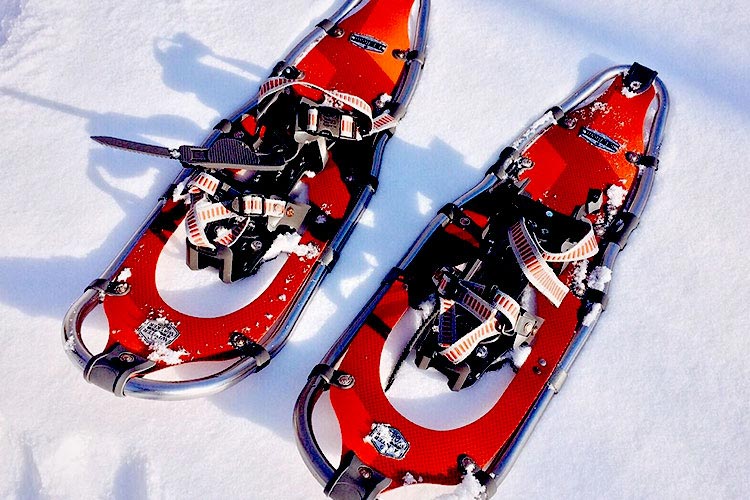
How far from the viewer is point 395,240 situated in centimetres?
428

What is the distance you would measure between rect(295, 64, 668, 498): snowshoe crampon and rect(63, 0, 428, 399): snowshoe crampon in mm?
497

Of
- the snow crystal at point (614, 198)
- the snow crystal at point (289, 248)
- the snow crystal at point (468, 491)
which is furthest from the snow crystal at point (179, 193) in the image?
the snow crystal at point (614, 198)

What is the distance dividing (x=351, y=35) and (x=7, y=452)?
3.45 m

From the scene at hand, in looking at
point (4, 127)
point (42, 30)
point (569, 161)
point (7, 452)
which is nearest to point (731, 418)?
point (569, 161)

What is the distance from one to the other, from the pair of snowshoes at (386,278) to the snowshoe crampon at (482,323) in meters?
0.01

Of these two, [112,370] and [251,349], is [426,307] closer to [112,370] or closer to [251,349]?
[251,349]

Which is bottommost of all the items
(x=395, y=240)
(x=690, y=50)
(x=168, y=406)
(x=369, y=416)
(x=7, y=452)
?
(x=7, y=452)

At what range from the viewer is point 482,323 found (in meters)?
3.51

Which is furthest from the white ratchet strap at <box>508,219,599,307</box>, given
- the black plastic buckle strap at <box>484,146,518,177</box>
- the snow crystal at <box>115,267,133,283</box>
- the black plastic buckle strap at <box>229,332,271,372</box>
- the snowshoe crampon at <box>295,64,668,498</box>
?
the snow crystal at <box>115,267,133,283</box>

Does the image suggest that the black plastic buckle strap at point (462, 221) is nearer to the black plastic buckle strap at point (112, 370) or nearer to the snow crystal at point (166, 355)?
the snow crystal at point (166, 355)

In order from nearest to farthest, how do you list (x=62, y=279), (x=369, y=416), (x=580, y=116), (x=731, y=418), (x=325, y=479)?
(x=325, y=479) → (x=369, y=416) → (x=731, y=418) → (x=62, y=279) → (x=580, y=116)

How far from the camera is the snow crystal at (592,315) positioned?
12.7 feet

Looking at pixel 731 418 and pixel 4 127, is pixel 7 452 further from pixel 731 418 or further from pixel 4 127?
pixel 731 418

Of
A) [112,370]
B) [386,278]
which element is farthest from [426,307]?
[112,370]
